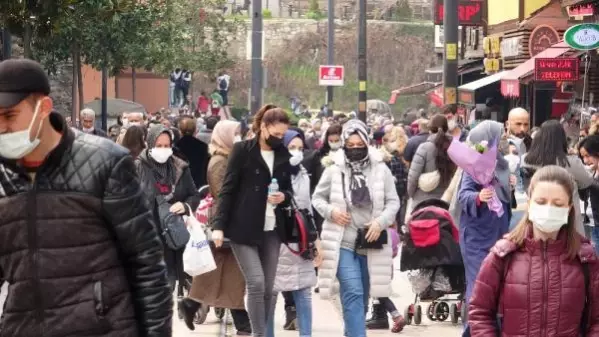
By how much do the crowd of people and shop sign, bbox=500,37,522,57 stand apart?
1314 cm

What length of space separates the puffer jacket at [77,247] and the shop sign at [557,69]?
62.8 feet

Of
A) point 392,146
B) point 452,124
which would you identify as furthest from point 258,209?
point 392,146

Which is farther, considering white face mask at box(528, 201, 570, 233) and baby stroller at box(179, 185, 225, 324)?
baby stroller at box(179, 185, 225, 324)

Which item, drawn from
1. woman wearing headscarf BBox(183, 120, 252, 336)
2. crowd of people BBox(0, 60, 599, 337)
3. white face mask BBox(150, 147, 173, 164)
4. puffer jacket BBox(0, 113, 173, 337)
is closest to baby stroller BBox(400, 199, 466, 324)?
crowd of people BBox(0, 60, 599, 337)

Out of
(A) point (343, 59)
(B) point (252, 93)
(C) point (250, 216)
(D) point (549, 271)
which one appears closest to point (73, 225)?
(D) point (549, 271)

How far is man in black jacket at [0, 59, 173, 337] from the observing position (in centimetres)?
482

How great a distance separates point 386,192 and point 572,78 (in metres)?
13.9

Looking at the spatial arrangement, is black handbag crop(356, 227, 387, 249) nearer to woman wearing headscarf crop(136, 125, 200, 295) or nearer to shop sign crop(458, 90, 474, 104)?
woman wearing headscarf crop(136, 125, 200, 295)

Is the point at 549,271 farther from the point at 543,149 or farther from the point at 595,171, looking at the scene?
the point at 595,171

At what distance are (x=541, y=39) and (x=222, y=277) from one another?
63.4 ft

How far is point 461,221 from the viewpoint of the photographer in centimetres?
1012

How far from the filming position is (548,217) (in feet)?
19.5

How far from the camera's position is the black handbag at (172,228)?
35.6ft

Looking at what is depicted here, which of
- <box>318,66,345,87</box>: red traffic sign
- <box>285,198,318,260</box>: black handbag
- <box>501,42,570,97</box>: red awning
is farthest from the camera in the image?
<box>318,66,345,87</box>: red traffic sign
